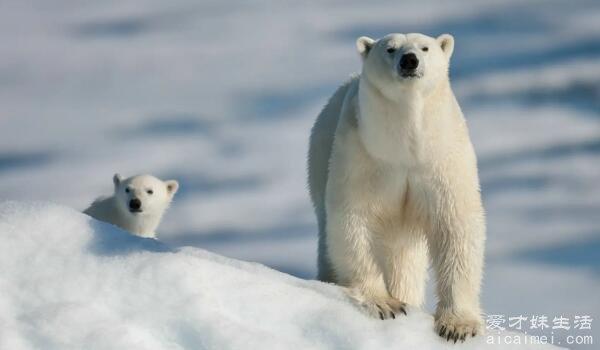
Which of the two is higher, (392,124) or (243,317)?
(392,124)

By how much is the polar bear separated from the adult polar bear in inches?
186

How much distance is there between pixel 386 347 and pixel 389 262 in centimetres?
136

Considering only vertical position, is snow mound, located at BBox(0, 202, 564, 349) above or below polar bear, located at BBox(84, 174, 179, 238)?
above

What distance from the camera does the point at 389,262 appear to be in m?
6.14

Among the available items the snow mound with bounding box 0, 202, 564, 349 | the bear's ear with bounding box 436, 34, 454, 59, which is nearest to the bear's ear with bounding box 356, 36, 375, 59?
the bear's ear with bounding box 436, 34, 454, 59

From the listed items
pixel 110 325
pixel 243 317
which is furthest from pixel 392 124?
pixel 110 325

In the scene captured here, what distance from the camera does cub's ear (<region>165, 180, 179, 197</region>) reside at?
448 inches

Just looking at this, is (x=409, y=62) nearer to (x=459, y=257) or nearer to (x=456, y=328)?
(x=459, y=257)

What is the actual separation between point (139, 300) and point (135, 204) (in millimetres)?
5843

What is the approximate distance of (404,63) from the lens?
5.38m

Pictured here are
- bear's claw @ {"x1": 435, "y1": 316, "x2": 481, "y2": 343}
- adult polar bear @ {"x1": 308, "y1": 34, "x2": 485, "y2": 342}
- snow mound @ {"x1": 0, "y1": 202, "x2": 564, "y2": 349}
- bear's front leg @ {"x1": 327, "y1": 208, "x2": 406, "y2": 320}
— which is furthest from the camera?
bear's front leg @ {"x1": 327, "y1": 208, "x2": 406, "y2": 320}

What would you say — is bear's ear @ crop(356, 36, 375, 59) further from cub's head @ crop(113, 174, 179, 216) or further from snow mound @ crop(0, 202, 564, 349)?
Result: cub's head @ crop(113, 174, 179, 216)

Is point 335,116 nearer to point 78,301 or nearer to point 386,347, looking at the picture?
point 386,347

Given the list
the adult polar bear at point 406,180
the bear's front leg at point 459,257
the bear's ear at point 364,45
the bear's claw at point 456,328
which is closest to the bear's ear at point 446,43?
the adult polar bear at point 406,180
